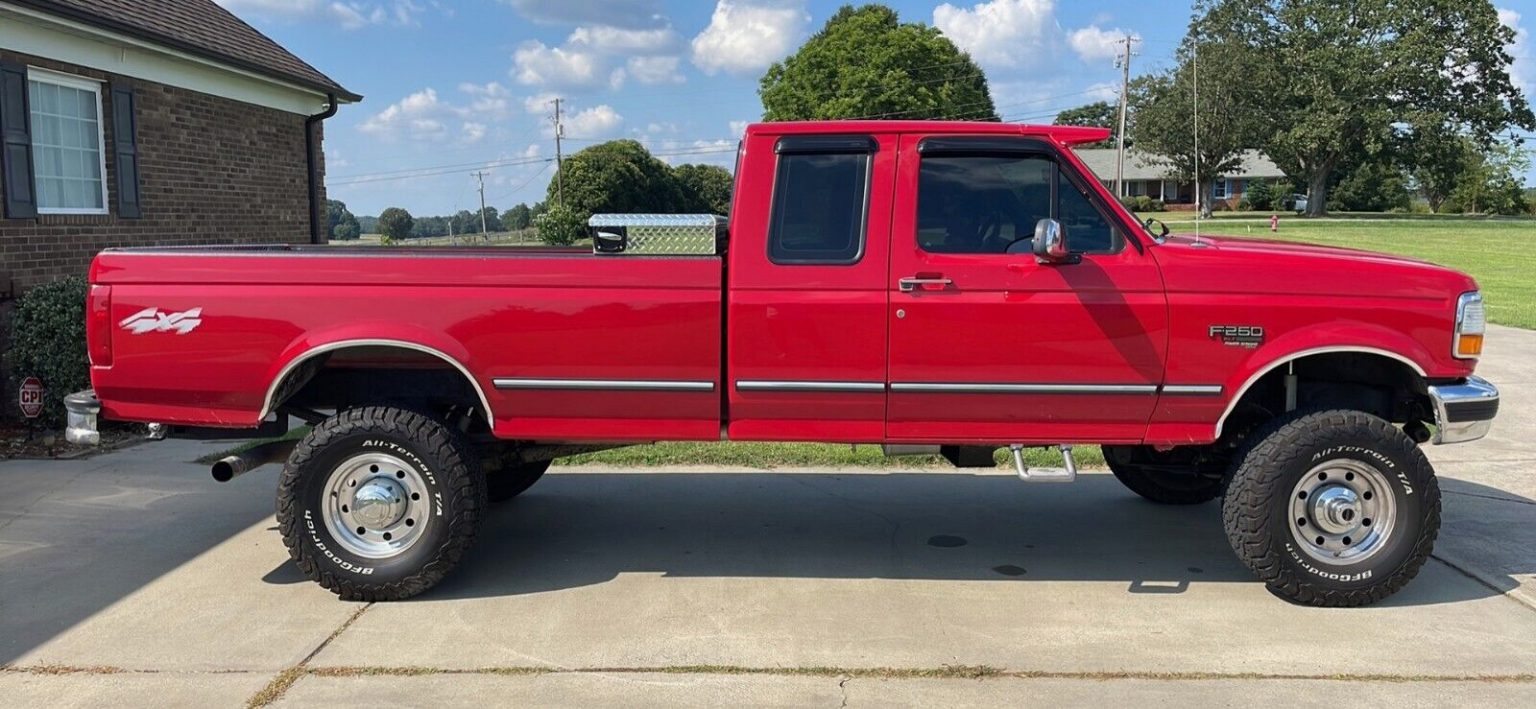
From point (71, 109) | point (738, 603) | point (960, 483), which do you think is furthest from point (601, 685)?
point (71, 109)

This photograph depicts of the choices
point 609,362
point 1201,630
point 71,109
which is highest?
point 71,109

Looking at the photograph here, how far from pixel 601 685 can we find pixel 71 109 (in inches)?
341

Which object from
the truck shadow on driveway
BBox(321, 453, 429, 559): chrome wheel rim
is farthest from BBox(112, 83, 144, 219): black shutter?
BBox(321, 453, 429, 559): chrome wheel rim

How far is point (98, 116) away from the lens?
10.3m

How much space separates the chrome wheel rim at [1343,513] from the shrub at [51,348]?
832 centimetres

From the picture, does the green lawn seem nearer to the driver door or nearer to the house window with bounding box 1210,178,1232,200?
the driver door

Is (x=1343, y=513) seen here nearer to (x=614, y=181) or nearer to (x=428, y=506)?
(x=428, y=506)

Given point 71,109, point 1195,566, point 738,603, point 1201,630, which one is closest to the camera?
point 1201,630

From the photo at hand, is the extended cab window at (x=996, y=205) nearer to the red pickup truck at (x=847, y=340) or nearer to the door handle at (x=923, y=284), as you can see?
the red pickup truck at (x=847, y=340)

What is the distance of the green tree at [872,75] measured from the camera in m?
62.5

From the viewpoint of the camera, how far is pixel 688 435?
16.9ft

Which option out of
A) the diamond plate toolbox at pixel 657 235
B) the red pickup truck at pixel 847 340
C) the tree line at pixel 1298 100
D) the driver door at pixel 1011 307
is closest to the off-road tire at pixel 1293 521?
the red pickup truck at pixel 847 340

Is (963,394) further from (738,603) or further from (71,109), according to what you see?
(71,109)

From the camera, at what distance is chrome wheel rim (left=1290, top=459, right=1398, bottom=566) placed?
5031 mm
